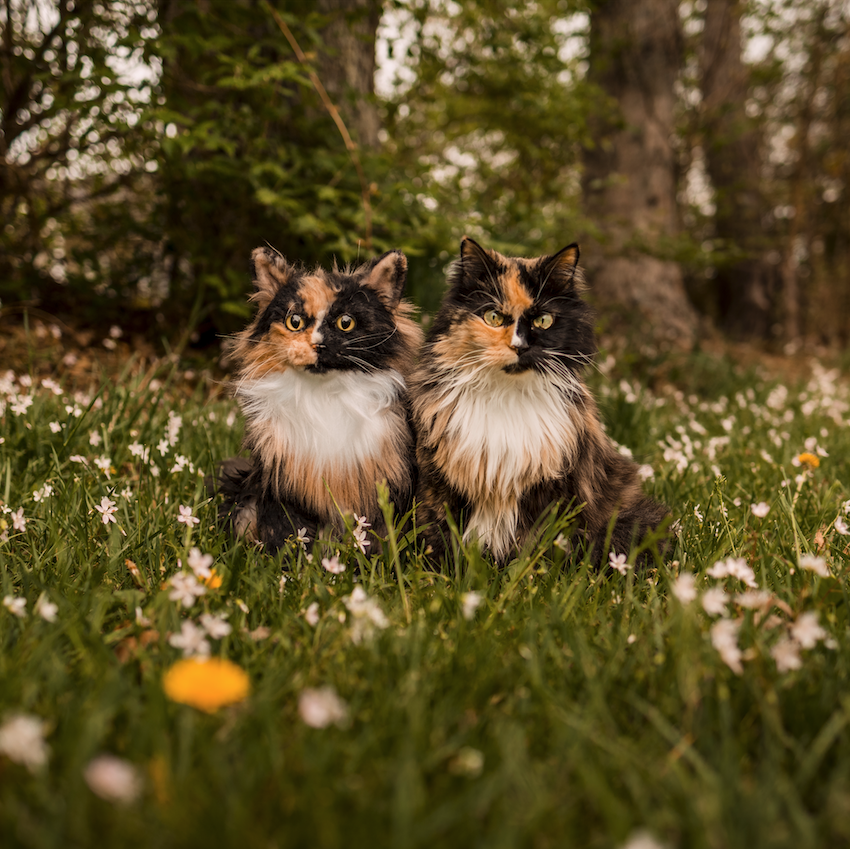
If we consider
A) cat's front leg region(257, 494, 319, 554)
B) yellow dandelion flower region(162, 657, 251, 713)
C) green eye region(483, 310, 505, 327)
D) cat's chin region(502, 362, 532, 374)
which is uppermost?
green eye region(483, 310, 505, 327)

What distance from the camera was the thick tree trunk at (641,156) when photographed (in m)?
7.17

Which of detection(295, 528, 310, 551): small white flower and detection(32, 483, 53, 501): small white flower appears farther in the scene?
detection(32, 483, 53, 501): small white flower

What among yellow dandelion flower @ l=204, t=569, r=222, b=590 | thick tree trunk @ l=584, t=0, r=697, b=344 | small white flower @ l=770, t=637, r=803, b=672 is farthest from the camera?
thick tree trunk @ l=584, t=0, r=697, b=344

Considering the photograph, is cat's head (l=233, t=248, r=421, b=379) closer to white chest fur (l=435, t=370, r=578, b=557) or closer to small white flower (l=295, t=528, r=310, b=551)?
white chest fur (l=435, t=370, r=578, b=557)

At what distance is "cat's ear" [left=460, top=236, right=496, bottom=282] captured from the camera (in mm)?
2300

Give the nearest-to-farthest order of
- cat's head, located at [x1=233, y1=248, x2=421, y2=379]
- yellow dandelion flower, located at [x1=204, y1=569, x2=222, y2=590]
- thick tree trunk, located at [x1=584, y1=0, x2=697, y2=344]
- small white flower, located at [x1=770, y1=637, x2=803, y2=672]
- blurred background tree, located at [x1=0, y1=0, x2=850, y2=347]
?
small white flower, located at [x1=770, y1=637, x2=803, y2=672], yellow dandelion flower, located at [x1=204, y1=569, x2=222, y2=590], cat's head, located at [x1=233, y1=248, x2=421, y2=379], blurred background tree, located at [x1=0, y1=0, x2=850, y2=347], thick tree trunk, located at [x1=584, y1=0, x2=697, y2=344]

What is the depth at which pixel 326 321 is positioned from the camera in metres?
2.30

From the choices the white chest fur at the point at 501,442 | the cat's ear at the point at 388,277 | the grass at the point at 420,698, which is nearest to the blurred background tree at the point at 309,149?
the cat's ear at the point at 388,277

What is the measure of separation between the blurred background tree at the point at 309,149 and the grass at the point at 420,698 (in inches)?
90.4

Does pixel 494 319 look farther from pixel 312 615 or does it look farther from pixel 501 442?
pixel 312 615

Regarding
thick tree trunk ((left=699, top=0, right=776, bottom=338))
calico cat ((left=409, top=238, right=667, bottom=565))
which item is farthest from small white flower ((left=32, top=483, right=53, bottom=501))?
thick tree trunk ((left=699, top=0, right=776, bottom=338))

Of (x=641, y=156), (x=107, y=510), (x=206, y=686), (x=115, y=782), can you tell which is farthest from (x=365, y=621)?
(x=641, y=156)

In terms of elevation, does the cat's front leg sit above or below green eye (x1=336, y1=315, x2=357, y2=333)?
below

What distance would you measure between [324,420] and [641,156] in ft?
21.6
